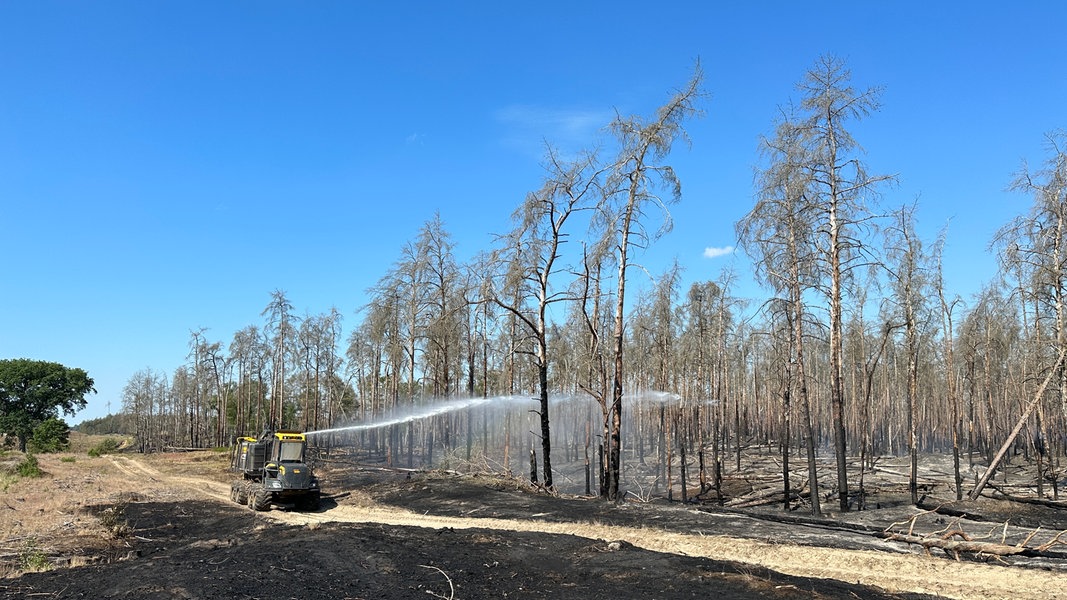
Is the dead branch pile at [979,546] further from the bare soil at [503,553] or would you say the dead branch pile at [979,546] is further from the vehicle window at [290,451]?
the vehicle window at [290,451]

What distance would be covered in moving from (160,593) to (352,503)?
15.7 metres

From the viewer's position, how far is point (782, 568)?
12.4 meters

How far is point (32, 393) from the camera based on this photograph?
72.2 m

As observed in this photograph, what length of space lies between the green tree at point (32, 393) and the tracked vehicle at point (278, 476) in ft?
190

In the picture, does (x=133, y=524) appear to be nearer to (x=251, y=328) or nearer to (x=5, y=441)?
(x=251, y=328)

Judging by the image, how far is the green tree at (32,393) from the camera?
69688 millimetres

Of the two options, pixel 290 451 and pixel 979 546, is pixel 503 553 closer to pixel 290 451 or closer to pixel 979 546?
pixel 979 546

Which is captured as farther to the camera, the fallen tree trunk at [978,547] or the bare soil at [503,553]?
the fallen tree trunk at [978,547]

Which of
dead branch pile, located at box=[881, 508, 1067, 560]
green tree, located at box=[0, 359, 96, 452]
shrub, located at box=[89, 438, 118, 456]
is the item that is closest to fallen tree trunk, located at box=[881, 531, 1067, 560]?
dead branch pile, located at box=[881, 508, 1067, 560]

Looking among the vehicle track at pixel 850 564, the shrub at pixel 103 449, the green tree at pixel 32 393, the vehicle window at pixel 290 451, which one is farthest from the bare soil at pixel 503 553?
the green tree at pixel 32 393

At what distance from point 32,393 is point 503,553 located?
261 ft

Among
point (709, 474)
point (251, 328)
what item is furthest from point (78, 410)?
point (709, 474)

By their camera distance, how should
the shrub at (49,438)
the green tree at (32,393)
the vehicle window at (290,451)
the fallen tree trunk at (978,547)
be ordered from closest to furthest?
1. the fallen tree trunk at (978,547)
2. the vehicle window at (290,451)
3. the shrub at (49,438)
4. the green tree at (32,393)

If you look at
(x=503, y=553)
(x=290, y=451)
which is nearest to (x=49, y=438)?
(x=290, y=451)
